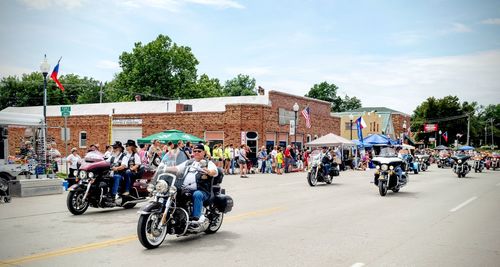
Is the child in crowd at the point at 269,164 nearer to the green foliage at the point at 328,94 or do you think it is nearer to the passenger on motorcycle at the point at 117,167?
the passenger on motorcycle at the point at 117,167

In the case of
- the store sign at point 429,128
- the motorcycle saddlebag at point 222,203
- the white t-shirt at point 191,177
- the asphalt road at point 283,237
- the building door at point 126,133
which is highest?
the store sign at point 429,128

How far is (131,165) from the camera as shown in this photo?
12.5 metres

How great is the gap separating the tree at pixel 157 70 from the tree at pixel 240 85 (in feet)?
80.0

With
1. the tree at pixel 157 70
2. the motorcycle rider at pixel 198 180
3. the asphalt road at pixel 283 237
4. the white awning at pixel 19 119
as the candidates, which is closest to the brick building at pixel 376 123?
the tree at pixel 157 70

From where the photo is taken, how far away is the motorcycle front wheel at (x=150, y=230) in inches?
294

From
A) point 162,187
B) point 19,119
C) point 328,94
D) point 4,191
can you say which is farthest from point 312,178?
point 328,94

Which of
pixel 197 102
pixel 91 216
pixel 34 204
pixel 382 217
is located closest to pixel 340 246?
pixel 382 217

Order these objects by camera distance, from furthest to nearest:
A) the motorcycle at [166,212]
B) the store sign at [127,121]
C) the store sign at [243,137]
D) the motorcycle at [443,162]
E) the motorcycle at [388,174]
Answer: the motorcycle at [443,162]
the store sign at [127,121]
the store sign at [243,137]
the motorcycle at [388,174]
the motorcycle at [166,212]

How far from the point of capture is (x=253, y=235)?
8961mm

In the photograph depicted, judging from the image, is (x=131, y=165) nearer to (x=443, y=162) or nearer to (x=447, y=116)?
(x=443, y=162)

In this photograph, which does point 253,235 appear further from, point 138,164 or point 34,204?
point 34,204

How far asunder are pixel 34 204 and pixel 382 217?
10.3 meters

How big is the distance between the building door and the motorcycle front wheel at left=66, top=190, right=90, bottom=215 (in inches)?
1219

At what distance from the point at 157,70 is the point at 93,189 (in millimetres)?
57697
